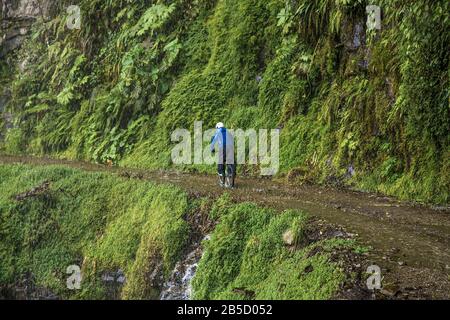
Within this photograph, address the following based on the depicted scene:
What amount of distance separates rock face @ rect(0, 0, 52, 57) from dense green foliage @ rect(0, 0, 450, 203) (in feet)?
2.72

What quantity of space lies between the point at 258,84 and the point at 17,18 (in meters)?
13.7

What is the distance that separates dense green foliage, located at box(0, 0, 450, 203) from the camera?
535 inches

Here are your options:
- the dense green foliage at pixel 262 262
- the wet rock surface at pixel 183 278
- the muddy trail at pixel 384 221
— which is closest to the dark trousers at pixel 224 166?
the muddy trail at pixel 384 221

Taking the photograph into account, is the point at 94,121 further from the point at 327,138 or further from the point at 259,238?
the point at 259,238

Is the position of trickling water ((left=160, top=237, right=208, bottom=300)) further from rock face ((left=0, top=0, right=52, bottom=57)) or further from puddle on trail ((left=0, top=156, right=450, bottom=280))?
rock face ((left=0, top=0, right=52, bottom=57))

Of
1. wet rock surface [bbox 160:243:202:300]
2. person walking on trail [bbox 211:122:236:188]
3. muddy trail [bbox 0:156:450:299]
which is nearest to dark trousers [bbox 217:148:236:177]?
person walking on trail [bbox 211:122:236:188]

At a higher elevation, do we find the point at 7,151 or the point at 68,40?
the point at 68,40

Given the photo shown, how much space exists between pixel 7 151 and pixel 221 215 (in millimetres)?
14447

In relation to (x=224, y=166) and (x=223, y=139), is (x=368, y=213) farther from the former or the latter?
(x=223, y=139)

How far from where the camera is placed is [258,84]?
18938 millimetres

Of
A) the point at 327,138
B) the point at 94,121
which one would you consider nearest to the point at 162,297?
the point at 327,138

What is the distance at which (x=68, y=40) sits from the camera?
81.8 feet

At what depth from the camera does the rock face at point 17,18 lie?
26.8m
